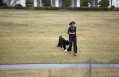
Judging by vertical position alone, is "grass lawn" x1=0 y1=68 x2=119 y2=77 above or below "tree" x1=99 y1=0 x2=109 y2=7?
below

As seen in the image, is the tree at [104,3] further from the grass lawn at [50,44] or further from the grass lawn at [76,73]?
the grass lawn at [76,73]

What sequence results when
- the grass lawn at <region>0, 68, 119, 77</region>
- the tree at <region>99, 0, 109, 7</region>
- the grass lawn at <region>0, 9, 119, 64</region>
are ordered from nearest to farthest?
the grass lawn at <region>0, 68, 119, 77</region> → the grass lawn at <region>0, 9, 119, 64</region> → the tree at <region>99, 0, 109, 7</region>

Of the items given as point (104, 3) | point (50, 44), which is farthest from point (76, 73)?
point (104, 3)

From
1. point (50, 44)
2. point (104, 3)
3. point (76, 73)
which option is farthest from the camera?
point (104, 3)

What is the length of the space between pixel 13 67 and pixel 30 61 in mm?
1721

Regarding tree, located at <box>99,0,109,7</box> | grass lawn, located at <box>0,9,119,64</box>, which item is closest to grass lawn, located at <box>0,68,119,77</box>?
grass lawn, located at <box>0,9,119,64</box>

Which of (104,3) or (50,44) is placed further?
(104,3)

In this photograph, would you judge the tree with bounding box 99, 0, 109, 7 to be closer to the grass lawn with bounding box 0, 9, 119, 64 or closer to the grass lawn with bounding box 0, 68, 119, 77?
the grass lawn with bounding box 0, 9, 119, 64

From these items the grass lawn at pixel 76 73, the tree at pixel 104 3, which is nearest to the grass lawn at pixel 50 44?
the grass lawn at pixel 76 73

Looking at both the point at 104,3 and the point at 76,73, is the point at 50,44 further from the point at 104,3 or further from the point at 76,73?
the point at 104,3

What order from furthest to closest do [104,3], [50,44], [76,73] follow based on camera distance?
[104,3], [50,44], [76,73]

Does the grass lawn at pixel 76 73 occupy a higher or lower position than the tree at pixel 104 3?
lower

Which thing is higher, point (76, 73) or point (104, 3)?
point (104, 3)

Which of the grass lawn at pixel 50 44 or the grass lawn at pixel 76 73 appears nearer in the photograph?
the grass lawn at pixel 76 73
